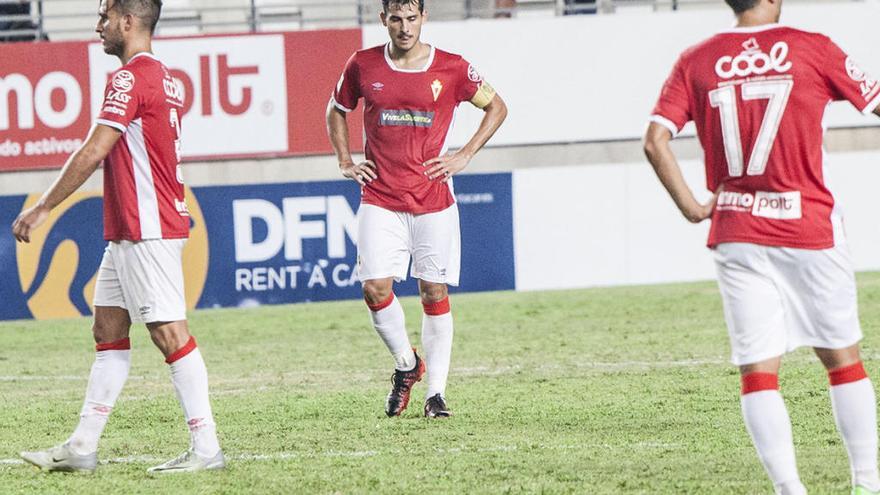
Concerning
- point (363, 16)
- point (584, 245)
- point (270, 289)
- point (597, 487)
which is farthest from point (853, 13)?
point (597, 487)

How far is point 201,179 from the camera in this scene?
678 inches

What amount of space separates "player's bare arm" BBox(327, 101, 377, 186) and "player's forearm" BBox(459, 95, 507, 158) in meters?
0.52

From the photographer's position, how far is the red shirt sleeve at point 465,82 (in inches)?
328

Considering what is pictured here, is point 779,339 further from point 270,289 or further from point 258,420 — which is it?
point 270,289

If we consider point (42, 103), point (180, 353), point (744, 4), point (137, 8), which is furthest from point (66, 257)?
point (744, 4)

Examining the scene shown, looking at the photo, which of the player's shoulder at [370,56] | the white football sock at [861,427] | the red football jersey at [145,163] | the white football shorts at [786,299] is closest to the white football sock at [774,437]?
the white football shorts at [786,299]

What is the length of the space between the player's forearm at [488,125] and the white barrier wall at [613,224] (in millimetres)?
8547

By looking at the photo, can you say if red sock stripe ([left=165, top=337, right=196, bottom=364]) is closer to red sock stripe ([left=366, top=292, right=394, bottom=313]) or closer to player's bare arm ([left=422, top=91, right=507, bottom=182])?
red sock stripe ([left=366, top=292, right=394, bottom=313])

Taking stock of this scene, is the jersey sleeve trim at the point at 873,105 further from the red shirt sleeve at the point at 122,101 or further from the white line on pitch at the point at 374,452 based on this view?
the red shirt sleeve at the point at 122,101

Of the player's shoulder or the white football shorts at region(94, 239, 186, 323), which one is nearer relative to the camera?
the white football shorts at region(94, 239, 186, 323)

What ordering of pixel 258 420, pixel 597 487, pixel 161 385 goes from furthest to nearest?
pixel 161 385 < pixel 258 420 < pixel 597 487

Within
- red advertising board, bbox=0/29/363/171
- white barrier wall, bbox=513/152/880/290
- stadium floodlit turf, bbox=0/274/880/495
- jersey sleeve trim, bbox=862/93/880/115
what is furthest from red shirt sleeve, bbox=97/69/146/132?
white barrier wall, bbox=513/152/880/290

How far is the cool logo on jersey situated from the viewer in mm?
16156

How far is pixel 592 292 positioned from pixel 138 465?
417 inches
